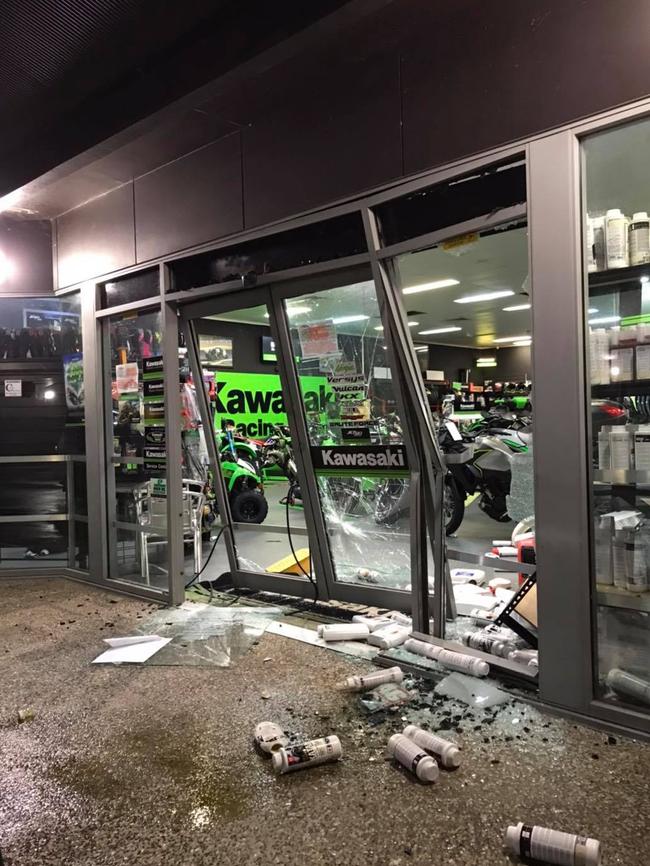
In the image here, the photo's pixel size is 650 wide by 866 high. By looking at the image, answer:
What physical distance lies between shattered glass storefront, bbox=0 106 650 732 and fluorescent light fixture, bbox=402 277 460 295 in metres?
3.79

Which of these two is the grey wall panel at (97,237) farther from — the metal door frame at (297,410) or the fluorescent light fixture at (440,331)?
the fluorescent light fixture at (440,331)

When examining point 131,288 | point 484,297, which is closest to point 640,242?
point 131,288

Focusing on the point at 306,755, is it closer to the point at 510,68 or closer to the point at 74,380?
the point at 510,68

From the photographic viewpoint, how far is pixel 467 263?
843cm

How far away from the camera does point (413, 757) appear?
2.15m

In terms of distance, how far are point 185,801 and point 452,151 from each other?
2.82 metres

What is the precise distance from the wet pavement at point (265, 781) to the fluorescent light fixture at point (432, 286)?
769 centimetres

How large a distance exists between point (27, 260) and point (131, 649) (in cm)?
341

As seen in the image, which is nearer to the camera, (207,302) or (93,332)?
(207,302)

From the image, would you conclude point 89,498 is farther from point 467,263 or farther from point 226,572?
point 467,263

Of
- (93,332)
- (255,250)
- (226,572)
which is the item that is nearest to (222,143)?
(255,250)

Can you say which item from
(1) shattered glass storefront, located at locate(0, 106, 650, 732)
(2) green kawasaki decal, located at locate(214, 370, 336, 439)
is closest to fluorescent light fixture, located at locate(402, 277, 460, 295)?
(2) green kawasaki decal, located at locate(214, 370, 336, 439)

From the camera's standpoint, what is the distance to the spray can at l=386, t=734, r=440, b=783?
6.84ft

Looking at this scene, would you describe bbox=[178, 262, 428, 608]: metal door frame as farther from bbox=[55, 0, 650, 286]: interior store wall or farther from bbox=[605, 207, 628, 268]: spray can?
bbox=[605, 207, 628, 268]: spray can
